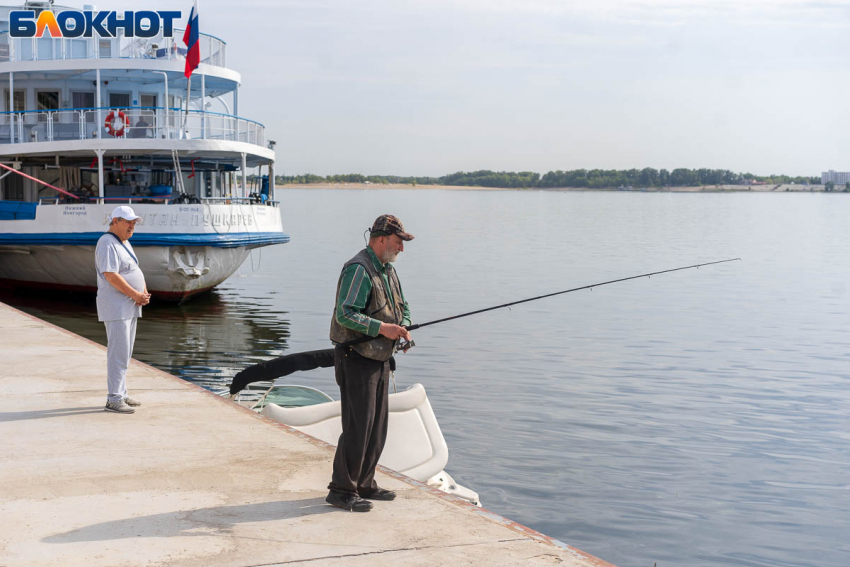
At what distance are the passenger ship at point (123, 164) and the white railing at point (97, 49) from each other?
0.03 metres

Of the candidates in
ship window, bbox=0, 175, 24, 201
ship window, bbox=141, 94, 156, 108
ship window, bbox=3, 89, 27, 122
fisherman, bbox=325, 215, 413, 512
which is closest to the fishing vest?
fisherman, bbox=325, 215, 413, 512

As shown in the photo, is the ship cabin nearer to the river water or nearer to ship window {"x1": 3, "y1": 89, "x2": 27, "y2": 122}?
ship window {"x1": 3, "y1": 89, "x2": 27, "y2": 122}

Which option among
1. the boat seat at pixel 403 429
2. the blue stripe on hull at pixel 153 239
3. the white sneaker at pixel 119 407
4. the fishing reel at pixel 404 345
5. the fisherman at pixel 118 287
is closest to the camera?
the fishing reel at pixel 404 345

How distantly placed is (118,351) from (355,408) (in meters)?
2.99

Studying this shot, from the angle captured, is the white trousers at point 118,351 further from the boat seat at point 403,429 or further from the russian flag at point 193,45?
the russian flag at point 193,45

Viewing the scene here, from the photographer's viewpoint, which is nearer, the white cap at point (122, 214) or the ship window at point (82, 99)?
Result: the white cap at point (122, 214)

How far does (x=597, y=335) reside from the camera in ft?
62.3

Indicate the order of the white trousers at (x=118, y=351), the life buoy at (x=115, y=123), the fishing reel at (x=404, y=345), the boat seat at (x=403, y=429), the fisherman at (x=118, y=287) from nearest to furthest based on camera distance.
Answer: the fishing reel at (x=404, y=345) < the fisherman at (x=118, y=287) < the white trousers at (x=118, y=351) < the boat seat at (x=403, y=429) < the life buoy at (x=115, y=123)

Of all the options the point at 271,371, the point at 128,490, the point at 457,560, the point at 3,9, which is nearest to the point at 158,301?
the point at 3,9

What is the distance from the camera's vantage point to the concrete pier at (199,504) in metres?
4.55

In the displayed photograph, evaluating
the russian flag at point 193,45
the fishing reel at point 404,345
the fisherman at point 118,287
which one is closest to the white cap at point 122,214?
the fisherman at point 118,287

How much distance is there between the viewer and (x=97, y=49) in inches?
838

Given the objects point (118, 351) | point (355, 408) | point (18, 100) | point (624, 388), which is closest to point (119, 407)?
point (118, 351)

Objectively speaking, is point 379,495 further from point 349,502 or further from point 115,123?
point 115,123
